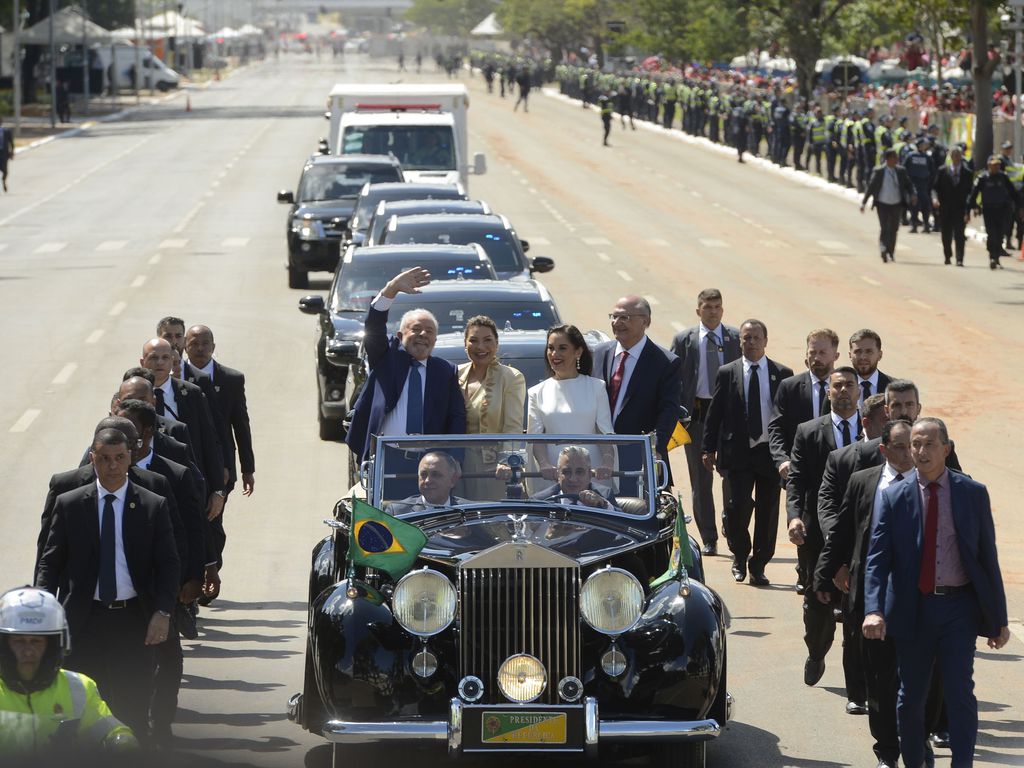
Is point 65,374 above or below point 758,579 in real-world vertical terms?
below

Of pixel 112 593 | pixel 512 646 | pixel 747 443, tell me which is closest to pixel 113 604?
pixel 112 593

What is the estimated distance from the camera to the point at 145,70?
385 feet

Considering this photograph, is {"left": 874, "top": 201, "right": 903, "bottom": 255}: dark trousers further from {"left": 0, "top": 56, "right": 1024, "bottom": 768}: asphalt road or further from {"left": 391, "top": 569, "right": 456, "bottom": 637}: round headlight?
{"left": 391, "top": 569, "right": 456, "bottom": 637}: round headlight

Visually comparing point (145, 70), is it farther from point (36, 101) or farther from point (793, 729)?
point (793, 729)

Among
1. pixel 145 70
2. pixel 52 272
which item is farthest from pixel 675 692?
pixel 145 70

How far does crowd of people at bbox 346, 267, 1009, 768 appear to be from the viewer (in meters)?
8.48

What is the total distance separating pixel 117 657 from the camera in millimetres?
8609

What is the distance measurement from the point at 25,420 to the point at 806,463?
34.9 ft

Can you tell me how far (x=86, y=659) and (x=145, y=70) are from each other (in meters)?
112

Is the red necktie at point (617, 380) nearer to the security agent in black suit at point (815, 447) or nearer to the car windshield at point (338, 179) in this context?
the security agent in black suit at point (815, 447)

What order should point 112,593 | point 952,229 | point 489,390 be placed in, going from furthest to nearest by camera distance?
point 952,229, point 489,390, point 112,593

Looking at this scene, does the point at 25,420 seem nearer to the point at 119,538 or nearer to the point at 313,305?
the point at 313,305

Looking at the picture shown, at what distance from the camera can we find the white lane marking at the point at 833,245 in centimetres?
3625

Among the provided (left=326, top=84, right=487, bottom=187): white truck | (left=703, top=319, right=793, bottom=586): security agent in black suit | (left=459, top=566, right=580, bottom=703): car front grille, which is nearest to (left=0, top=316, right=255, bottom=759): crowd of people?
(left=459, top=566, right=580, bottom=703): car front grille
